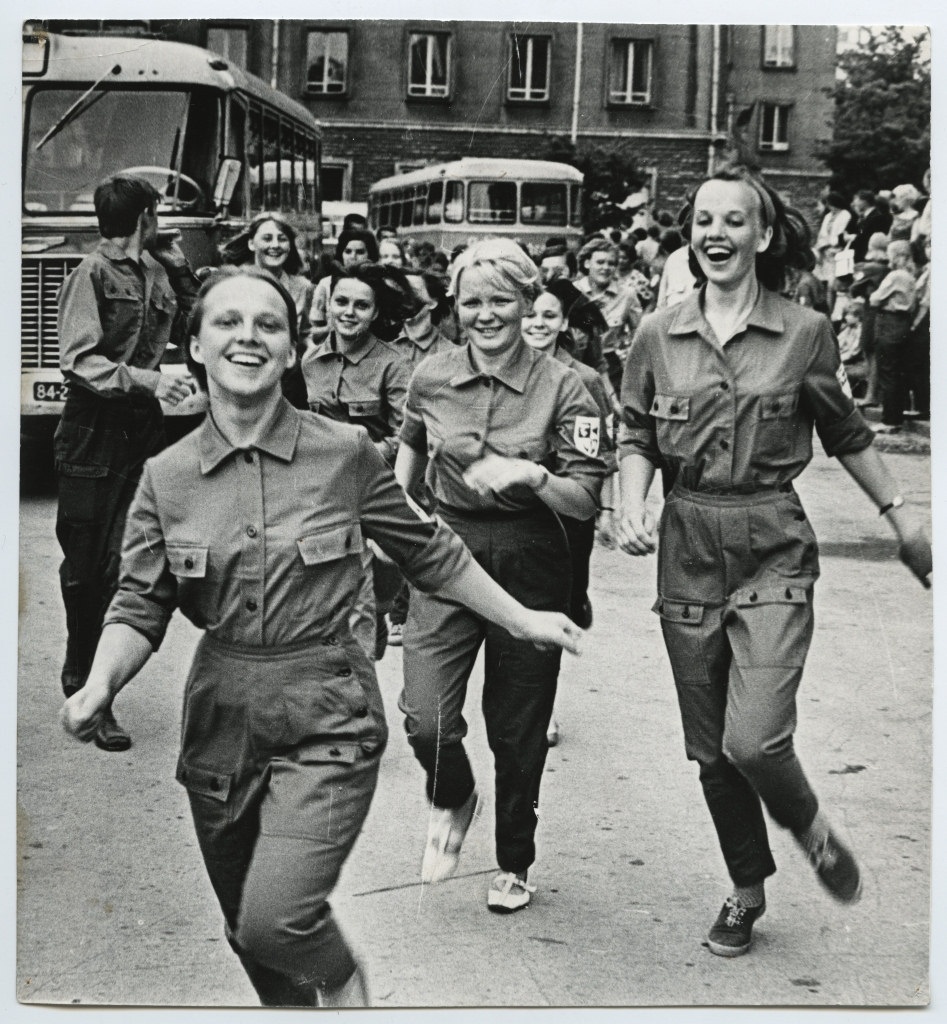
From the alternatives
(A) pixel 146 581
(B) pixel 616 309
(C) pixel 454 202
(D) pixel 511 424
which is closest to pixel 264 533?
(A) pixel 146 581

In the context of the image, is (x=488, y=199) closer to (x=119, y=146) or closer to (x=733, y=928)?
(x=119, y=146)

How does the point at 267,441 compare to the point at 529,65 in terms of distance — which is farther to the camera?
the point at 529,65

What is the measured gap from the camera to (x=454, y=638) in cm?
454

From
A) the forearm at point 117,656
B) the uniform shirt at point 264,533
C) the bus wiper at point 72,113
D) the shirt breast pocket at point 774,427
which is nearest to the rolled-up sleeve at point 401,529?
the uniform shirt at point 264,533

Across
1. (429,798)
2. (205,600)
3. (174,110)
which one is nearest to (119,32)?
(174,110)

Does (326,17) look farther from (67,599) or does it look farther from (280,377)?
(67,599)

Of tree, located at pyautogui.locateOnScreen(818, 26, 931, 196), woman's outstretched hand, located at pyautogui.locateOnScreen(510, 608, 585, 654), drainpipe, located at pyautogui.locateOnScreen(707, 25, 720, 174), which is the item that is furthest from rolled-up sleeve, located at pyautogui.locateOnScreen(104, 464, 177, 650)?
tree, located at pyautogui.locateOnScreen(818, 26, 931, 196)

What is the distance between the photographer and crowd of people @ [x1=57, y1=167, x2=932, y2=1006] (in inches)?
146

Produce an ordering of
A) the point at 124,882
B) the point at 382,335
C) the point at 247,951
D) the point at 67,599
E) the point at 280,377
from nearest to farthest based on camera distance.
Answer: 1. the point at 247,951
2. the point at 280,377
3. the point at 124,882
4. the point at 67,599
5. the point at 382,335

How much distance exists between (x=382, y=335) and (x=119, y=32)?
1.36 meters

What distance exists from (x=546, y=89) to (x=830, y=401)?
1.45 metres

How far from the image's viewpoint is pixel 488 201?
5.20 m

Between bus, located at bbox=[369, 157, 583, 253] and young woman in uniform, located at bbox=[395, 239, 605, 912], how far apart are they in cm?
48

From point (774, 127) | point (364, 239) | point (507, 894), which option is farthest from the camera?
point (364, 239)
